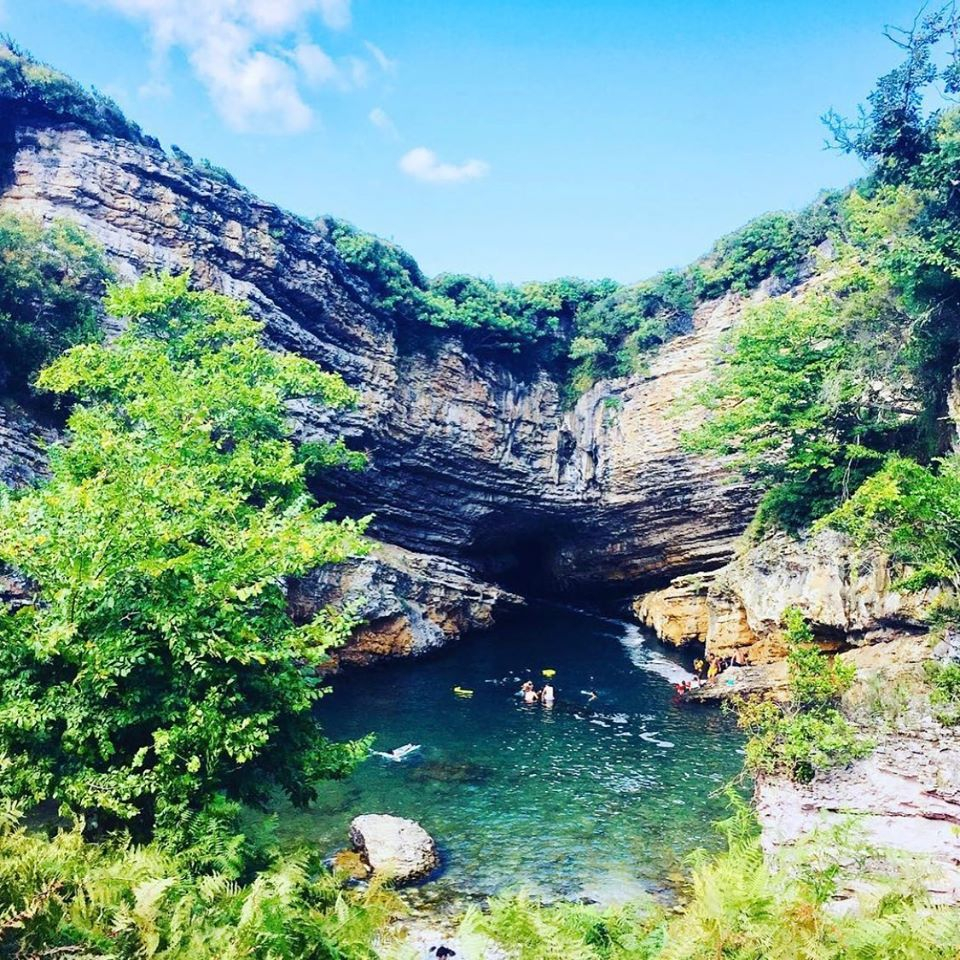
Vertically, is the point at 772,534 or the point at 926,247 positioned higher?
the point at 926,247

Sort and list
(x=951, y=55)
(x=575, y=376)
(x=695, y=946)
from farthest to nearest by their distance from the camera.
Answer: (x=575, y=376), (x=951, y=55), (x=695, y=946)

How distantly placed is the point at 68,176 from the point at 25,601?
15.8m

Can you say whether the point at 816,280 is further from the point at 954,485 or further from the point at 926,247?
the point at 954,485

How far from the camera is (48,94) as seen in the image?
22391 millimetres

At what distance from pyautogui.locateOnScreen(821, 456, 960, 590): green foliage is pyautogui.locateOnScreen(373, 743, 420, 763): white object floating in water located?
490 inches

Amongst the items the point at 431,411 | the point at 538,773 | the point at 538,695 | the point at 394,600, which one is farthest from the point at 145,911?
the point at 431,411

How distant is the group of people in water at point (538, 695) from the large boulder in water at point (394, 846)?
9.40m

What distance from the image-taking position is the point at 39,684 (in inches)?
261

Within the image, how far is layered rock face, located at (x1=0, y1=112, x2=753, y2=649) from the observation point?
22719mm

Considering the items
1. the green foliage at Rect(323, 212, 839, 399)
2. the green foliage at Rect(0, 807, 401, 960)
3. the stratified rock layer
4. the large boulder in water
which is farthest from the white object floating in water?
the green foliage at Rect(323, 212, 839, 399)

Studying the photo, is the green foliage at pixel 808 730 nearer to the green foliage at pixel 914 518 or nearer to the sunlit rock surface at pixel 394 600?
the green foliage at pixel 914 518

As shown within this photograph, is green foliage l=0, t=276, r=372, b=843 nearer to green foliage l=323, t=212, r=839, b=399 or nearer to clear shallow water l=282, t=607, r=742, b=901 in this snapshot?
clear shallow water l=282, t=607, r=742, b=901

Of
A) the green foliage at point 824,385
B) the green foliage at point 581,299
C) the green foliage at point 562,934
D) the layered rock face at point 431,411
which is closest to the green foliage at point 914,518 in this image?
the green foliage at point 824,385

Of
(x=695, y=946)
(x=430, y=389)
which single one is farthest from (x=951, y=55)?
(x=695, y=946)
